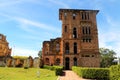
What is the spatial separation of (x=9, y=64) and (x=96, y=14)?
29.6 metres

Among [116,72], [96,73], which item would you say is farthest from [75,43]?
[116,72]

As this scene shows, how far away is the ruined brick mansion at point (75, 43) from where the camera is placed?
176 feet

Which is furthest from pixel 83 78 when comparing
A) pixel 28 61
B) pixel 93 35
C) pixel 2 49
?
pixel 2 49

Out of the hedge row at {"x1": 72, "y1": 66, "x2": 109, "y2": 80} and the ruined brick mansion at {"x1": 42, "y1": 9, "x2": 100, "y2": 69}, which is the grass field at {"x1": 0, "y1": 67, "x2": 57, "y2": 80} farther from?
the ruined brick mansion at {"x1": 42, "y1": 9, "x2": 100, "y2": 69}

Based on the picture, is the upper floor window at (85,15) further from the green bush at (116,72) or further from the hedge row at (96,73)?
the green bush at (116,72)

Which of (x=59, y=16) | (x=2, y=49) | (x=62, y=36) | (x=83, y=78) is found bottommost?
(x=83, y=78)

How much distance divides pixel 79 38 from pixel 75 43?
1.85m

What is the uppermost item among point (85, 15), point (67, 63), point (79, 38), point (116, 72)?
point (85, 15)

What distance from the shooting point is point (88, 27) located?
56375 millimetres

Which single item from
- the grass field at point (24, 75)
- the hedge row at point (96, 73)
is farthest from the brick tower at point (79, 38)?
the hedge row at point (96, 73)

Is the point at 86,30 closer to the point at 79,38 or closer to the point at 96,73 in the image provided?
the point at 79,38

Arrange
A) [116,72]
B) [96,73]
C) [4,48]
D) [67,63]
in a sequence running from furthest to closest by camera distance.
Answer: [4,48] → [67,63] → [96,73] → [116,72]

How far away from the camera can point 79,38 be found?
5541 cm

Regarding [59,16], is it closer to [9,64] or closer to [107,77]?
[9,64]
